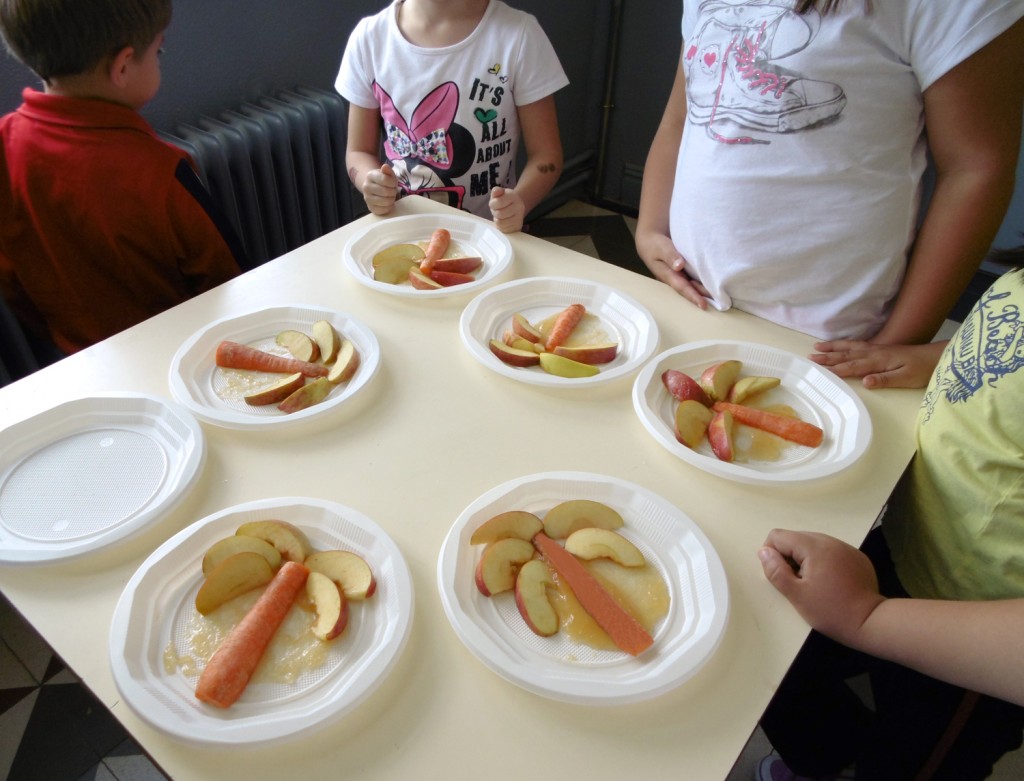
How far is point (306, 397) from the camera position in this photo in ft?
2.64

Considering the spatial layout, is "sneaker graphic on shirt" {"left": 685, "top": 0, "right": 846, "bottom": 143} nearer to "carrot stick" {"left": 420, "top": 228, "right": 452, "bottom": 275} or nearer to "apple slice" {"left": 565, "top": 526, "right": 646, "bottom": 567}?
"carrot stick" {"left": 420, "top": 228, "right": 452, "bottom": 275}

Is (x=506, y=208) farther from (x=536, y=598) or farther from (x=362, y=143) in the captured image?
(x=536, y=598)

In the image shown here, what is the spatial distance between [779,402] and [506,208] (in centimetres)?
53

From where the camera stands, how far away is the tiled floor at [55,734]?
1164 millimetres

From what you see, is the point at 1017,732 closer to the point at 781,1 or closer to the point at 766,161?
the point at 766,161

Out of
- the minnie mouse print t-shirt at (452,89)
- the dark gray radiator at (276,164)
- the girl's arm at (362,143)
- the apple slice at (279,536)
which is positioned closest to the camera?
the apple slice at (279,536)

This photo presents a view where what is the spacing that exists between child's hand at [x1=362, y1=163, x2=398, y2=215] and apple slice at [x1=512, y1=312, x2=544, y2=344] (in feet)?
1.31

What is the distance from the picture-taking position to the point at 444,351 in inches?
35.9

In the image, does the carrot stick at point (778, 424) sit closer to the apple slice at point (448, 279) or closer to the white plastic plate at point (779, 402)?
the white plastic plate at point (779, 402)

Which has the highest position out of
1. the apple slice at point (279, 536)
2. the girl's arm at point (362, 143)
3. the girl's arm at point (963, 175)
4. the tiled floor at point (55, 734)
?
the girl's arm at point (963, 175)

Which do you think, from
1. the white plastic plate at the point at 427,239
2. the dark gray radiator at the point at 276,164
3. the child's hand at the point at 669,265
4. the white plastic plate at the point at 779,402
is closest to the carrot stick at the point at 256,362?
the white plastic plate at the point at 427,239

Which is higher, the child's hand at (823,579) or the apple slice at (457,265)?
the apple slice at (457,265)

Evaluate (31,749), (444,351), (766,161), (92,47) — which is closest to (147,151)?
(92,47)

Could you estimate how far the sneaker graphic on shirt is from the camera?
85 cm
